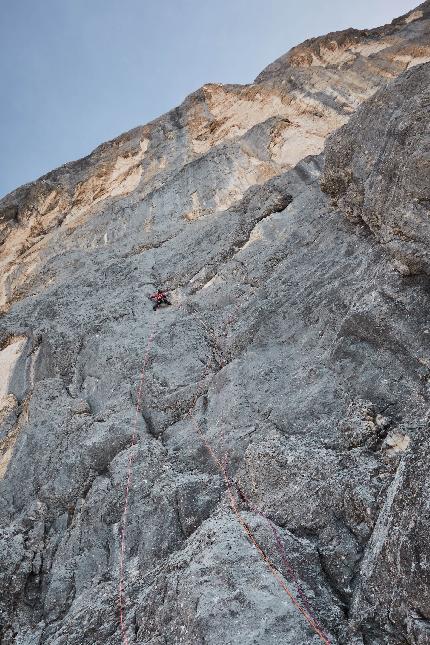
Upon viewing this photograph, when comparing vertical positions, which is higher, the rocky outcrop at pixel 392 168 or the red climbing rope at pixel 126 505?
the rocky outcrop at pixel 392 168

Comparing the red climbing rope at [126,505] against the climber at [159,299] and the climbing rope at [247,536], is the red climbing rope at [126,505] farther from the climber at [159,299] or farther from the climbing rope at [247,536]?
the climber at [159,299]

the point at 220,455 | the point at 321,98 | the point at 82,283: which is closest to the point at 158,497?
the point at 220,455

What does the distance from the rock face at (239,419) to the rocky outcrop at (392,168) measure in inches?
2.1

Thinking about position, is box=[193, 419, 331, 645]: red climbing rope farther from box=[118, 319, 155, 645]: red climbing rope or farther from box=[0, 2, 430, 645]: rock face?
box=[118, 319, 155, 645]: red climbing rope

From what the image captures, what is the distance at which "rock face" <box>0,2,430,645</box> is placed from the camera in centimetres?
691

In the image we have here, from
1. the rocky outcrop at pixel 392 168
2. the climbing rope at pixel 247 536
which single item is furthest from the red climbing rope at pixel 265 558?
the rocky outcrop at pixel 392 168

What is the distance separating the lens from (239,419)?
11562 mm

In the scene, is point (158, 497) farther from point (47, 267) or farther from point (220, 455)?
point (47, 267)

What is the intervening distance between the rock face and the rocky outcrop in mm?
53

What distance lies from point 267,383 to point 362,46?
29927 mm

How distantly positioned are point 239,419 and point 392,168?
705cm

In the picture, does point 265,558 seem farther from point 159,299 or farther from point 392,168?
point 159,299

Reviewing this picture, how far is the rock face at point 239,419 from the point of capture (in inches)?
272

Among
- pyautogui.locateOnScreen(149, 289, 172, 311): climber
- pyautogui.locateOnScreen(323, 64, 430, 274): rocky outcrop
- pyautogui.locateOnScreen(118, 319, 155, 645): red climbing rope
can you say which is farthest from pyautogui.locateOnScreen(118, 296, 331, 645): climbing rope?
pyautogui.locateOnScreen(323, 64, 430, 274): rocky outcrop
